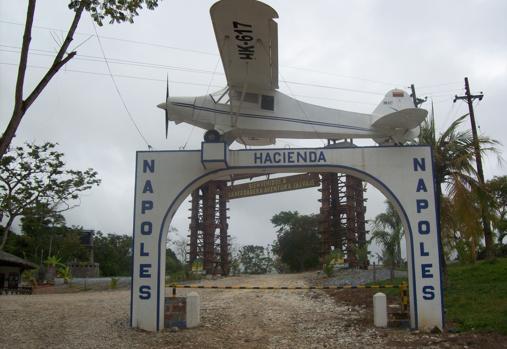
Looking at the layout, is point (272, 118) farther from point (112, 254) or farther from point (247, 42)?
point (112, 254)

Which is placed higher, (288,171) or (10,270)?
(288,171)

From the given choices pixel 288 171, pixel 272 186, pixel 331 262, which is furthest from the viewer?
pixel 272 186

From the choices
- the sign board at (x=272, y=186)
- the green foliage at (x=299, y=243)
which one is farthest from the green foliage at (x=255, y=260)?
the sign board at (x=272, y=186)

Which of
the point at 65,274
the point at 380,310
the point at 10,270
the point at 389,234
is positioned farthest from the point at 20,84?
the point at 65,274

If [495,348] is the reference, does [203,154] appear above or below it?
above

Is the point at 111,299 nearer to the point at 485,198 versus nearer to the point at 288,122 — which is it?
the point at 288,122

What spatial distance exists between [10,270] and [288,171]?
19.0 meters

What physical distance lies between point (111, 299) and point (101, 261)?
3290cm

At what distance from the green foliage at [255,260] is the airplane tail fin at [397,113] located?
40.4 meters

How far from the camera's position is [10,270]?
83.4 ft

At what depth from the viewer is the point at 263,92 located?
42.5 ft

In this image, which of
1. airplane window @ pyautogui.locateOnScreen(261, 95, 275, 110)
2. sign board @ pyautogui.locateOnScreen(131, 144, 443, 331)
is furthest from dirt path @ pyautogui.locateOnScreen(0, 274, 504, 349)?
airplane window @ pyautogui.locateOnScreen(261, 95, 275, 110)

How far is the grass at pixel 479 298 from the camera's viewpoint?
1040 cm

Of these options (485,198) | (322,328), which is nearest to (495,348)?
(322,328)
